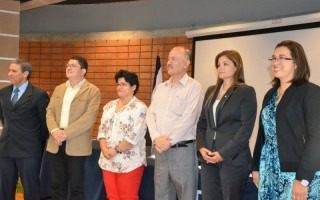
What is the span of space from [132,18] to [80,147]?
375cm

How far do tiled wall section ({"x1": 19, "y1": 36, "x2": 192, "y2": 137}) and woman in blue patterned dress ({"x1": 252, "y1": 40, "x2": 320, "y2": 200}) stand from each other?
396cm

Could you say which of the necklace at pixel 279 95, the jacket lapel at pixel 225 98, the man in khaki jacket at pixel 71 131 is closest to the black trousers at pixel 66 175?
the man in khaki jacket at pixel 71 131

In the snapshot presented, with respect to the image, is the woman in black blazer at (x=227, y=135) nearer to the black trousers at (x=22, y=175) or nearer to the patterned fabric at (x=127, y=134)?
the patterned fabric at (x=127, y=134)

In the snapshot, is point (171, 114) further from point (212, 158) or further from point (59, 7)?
point (59, 7)

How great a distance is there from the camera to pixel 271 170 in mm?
2217

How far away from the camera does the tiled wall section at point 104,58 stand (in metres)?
6.46

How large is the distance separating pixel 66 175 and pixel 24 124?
594 mm

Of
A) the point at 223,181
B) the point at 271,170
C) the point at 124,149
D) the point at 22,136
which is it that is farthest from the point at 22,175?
the point at 271,170

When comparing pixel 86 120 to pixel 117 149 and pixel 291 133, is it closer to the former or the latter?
pixel 117 149

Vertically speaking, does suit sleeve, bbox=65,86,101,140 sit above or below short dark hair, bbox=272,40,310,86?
below

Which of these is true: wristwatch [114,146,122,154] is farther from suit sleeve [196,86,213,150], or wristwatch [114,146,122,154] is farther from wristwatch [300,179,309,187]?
wristwatch [300,179,309,187]

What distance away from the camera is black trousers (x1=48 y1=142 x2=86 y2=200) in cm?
337

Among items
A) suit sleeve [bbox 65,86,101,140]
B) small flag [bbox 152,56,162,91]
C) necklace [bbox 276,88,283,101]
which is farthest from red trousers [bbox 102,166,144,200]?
small flag [bbox 152,56,162,91]

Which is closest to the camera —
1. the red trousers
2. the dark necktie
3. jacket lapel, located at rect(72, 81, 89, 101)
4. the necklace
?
the necklace
